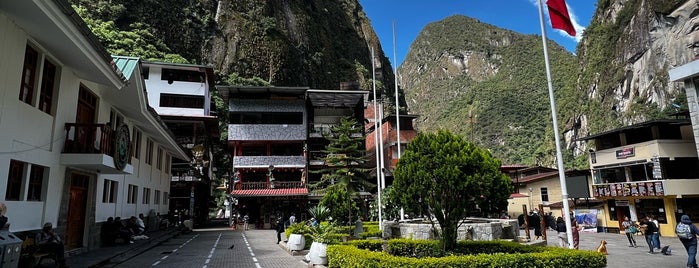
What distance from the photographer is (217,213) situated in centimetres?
6844

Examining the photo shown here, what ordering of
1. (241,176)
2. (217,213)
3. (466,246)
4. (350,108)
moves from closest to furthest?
(466,246) < (241,176) < (350,108) < (217,213)

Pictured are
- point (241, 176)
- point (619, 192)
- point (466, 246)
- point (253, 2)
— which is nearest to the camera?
point (466, 246)

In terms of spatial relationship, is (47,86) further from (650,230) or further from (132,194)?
(650,230)

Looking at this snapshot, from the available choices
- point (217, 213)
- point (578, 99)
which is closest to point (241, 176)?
point (217, 213)

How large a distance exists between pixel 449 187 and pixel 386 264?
282cm

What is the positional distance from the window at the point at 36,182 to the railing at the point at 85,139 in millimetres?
1134

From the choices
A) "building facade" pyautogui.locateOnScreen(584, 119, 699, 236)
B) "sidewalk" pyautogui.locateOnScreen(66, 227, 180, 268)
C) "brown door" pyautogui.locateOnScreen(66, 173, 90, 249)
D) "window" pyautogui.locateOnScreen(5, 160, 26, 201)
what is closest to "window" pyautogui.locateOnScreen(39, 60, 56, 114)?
"window" pyautogui.locateOnScreen(5, 160, 26, 201)

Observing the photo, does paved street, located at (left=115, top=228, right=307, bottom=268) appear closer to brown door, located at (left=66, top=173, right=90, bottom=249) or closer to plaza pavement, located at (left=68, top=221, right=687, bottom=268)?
plaza pavement, located at (left=68, top=221, right=687, bottom=268)

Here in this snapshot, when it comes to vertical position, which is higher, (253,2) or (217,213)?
(253,2)

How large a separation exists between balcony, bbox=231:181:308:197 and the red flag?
2576 cm

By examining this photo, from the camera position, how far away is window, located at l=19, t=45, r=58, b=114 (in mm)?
10133

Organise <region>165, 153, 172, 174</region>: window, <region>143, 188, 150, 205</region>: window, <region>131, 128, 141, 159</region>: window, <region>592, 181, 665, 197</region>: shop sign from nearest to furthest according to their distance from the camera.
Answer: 1. <region>131, 128, 141, 159</region>: window
2. <region>143, 188, 150, 205</region>: window
3. <region>592, 181, 665, 197</region>: shop sign
4. <region>165, 153, 172, 174</region>: window

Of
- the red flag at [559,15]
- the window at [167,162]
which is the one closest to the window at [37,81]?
the red flag at [559,15]

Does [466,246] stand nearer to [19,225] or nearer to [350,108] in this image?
[19,225]
